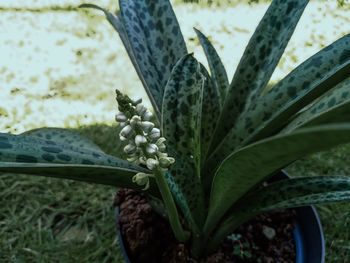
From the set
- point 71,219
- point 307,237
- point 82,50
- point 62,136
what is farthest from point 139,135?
point 82,50

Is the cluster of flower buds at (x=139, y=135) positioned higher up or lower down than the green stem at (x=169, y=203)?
higher up

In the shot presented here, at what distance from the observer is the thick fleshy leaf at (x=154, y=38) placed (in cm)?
69

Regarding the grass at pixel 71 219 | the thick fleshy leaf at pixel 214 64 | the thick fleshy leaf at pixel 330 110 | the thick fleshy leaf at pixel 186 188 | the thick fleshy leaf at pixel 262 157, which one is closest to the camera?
the thick fleshy leaf at pixel 262 157

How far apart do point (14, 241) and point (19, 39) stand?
1.21m

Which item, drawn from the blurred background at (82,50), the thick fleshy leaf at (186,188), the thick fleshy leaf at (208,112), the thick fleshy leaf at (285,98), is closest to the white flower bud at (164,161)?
the thick fleshy leaf at (186,188)

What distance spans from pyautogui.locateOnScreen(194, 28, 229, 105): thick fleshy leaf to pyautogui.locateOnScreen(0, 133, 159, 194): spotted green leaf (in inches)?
14.1

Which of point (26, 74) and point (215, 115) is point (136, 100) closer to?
point (215, 115)

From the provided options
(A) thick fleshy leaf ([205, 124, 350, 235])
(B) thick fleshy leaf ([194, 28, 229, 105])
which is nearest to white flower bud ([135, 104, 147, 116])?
(A) thick fleshy leaf ([205, 124, 350, 235])

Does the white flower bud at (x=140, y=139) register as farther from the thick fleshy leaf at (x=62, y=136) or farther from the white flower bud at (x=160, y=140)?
the thick fleshy leaf at (x=62, y=136)

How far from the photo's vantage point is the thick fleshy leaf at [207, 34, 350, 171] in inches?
23.2

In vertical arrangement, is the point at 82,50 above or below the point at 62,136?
above

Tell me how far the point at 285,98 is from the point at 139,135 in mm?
328

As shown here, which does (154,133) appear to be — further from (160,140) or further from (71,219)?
(71,219)

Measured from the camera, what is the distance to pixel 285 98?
64 centimetres
